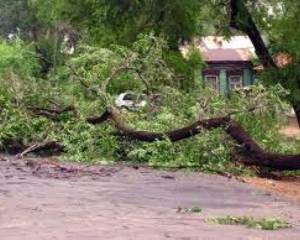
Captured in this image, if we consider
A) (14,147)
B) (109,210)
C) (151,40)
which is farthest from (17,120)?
(109,210)

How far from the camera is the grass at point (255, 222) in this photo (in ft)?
24.8

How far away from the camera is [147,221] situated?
25.3 feet

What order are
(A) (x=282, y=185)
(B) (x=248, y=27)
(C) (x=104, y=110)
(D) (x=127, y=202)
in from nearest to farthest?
(D) (x=127, y=202), (A) (x=282, y=185), (C) (x=104, y=110), (B) (x=248, y=27)

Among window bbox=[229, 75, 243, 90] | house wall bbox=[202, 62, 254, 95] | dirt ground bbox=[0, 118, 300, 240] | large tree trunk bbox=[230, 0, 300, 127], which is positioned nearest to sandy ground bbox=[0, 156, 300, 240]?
dirt ground bbox=[0, 118, 300, 240]

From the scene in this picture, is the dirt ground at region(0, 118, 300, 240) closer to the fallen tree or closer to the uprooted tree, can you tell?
the fallen tree

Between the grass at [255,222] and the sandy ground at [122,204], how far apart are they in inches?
6.0

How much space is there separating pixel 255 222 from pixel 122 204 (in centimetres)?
196

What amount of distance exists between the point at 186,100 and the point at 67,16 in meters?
9.54

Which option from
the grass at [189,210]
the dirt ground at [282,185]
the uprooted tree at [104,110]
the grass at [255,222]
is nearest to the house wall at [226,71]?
the uprooted tree at [104,110]

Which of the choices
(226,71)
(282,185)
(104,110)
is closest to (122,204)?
(282,185)

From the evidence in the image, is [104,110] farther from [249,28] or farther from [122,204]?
[122,204]

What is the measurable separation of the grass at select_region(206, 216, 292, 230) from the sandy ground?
0.15m

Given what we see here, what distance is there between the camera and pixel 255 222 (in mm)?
7719

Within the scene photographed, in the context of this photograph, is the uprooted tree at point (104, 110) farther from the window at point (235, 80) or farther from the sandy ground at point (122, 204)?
the window at point (235, 80)
